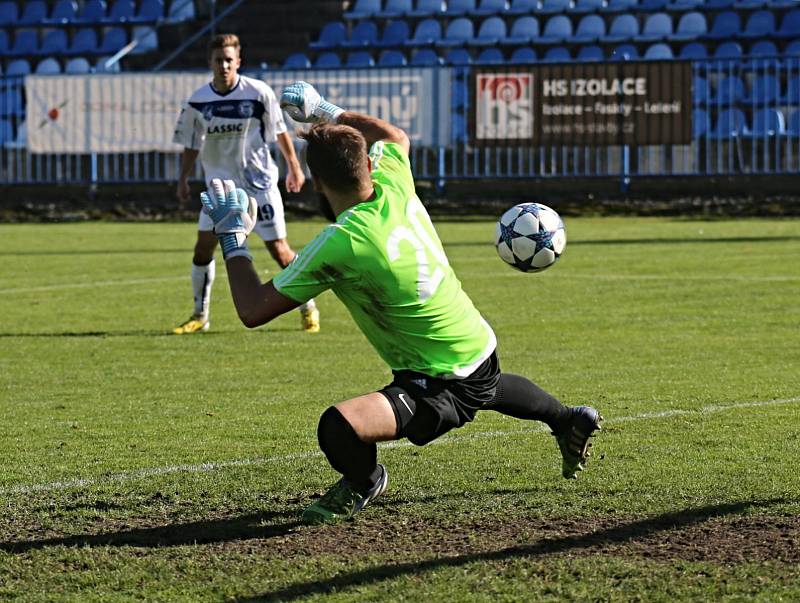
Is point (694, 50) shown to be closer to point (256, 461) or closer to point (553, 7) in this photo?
point (553, 7)

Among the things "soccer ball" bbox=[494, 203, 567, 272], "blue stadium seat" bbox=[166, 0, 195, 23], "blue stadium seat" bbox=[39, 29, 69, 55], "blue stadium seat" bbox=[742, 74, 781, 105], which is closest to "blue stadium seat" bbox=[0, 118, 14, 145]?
"blue stadium seat" bbox=[39, 29, 69, 55]

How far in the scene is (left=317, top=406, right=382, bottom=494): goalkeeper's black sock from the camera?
200 inches

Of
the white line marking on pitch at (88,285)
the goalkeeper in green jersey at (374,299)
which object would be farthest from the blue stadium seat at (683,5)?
the goalkeeper in green jersey at (374,299)

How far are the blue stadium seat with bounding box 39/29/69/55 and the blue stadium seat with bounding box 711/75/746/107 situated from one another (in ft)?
47.5

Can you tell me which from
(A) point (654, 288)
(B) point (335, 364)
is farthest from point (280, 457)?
(A) point (654, 288)

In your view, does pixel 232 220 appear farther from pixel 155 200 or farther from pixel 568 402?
pixel 155 200

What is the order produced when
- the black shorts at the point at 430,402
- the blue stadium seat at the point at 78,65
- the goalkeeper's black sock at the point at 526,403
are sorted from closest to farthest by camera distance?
1. the black shorts at the point at 430,402
2. the goalkeeper's black sock at the point at 526,403
3. the blue stadium seat at the point at 78,65

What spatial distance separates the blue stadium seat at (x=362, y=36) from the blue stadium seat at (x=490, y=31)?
2092mm

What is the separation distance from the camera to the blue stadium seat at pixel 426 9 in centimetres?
2967

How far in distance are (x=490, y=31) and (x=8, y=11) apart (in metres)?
11.5

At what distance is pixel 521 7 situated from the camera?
29219 millimetres

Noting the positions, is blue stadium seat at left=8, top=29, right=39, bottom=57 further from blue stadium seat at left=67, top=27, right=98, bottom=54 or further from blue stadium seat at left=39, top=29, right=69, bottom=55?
blue stadium seat at left=67, top=27, right=98, bottom=54

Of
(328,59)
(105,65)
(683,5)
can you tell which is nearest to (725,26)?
(683,5)

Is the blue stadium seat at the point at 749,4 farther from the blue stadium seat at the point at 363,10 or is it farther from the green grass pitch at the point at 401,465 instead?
the green grass pitch at the point at 401,465
